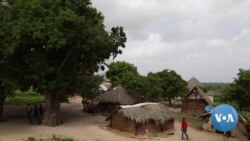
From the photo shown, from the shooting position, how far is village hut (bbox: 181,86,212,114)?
158 ft

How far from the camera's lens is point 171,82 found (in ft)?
192

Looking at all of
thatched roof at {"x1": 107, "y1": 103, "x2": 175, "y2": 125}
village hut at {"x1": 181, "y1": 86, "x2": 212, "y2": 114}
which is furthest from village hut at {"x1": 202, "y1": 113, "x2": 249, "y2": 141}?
village hut at {"x1": 181, "y1": 86, "x2": 212, "y2": 114}

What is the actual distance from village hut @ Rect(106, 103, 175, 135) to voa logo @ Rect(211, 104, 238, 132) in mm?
4490

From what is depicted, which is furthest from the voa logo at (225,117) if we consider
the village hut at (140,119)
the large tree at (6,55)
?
the large tree at (6,55)

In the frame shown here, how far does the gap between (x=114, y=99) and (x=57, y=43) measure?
14293 mm

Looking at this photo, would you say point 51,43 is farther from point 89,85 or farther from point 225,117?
point 225,117

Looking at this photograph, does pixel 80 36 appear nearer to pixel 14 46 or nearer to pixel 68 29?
pixel 68 29

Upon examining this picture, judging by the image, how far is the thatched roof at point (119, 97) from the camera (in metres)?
40.6

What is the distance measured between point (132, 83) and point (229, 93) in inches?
444

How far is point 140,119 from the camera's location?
98.8 feet

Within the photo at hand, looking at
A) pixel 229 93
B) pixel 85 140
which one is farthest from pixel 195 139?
pixel 229 93

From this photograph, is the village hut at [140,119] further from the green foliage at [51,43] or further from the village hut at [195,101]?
the village hut at [195,101]

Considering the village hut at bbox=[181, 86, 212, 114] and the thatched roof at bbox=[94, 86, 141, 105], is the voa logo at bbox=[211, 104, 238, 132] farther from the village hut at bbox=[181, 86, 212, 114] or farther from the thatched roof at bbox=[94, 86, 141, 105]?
the village hut at bbox=[181, 86, 212, 114]

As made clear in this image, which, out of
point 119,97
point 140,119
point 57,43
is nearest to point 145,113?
point 140,119
